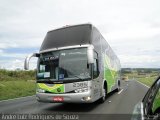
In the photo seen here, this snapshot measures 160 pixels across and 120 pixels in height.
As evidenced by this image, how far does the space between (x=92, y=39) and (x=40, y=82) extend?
2.98 metres

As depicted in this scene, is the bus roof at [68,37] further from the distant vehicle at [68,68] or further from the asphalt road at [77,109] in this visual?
the asphalt road at [77,109]

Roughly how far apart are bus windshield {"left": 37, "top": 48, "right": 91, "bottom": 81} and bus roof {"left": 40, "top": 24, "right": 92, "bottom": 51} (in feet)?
1.35

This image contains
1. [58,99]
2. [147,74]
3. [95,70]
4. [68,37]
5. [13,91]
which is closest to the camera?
[58,99]

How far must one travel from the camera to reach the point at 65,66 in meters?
11.9

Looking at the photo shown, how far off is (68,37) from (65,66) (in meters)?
1.47

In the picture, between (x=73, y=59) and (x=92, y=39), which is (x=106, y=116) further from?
(x=92, y=39)

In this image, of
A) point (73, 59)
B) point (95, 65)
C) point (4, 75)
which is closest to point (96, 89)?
point (95, 65)

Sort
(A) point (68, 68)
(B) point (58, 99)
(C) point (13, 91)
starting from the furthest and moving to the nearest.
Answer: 1. (C) point (13, 91)
2. (A) point (68, 68)
3. (B) point (58, 99)

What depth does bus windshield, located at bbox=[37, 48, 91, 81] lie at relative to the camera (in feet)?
38.6

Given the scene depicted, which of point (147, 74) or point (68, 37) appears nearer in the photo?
point (68, 37)

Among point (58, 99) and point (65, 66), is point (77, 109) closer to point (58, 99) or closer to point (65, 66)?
point (58, 99)

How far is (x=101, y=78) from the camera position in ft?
46.9

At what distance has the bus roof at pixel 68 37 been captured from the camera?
40.4ft

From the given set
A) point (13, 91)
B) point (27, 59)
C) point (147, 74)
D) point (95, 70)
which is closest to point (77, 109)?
point (95, 70)
